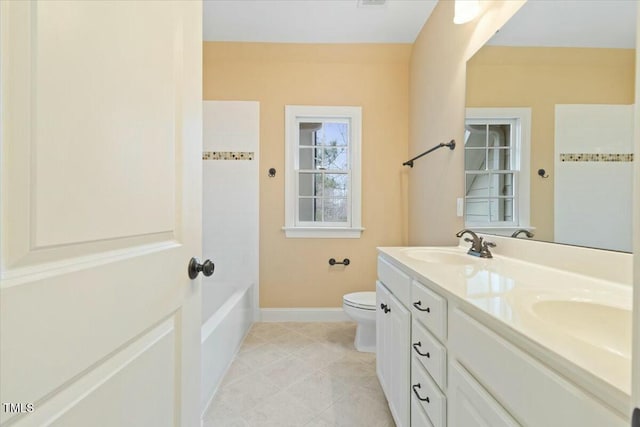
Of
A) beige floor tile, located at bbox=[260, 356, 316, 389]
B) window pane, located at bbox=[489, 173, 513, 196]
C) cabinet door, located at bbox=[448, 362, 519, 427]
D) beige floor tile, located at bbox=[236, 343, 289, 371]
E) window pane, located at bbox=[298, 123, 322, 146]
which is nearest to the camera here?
cabinet door, located at bbox=[448, 362, 519, 427]

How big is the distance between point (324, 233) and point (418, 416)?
1.75 m

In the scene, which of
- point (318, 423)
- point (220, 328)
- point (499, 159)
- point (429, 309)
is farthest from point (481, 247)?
point (220, 328)

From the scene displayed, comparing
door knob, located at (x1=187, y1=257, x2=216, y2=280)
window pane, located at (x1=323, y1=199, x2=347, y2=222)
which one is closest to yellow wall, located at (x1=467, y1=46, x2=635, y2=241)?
door knob, located at (x1=187, y1=257, x2=216, y2=280)

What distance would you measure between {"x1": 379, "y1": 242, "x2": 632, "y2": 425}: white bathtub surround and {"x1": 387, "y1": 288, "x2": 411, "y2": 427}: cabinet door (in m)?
0.22

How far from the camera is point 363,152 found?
2664 millimetres

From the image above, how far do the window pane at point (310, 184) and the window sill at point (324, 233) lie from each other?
0.36m

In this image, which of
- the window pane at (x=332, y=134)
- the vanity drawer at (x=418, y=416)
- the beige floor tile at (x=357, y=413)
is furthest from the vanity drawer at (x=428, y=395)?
the window pane at (x=332, y=134)

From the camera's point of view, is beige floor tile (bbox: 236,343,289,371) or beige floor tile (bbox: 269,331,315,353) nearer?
beige floor tile (bbox: 236,343,289,371)

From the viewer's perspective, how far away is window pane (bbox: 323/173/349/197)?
2711 mm

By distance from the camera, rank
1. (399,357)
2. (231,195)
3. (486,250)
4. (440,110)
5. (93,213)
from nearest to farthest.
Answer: (93,213), (399,357), (486,250), (440,110), (231,195)

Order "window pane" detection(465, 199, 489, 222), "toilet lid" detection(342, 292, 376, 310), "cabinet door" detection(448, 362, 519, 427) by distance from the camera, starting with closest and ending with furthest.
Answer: "cabinet door" detection(448, 362, 519, 427) < "window pane" detection(465, 199, 489, 222) < "toilet lid" detection(342, 292, 376, 310)

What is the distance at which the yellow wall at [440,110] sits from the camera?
1.62 m

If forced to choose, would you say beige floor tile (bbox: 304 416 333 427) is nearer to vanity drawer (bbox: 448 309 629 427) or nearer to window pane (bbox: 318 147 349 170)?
vanity drawer (bbox: 448 309 629 427)

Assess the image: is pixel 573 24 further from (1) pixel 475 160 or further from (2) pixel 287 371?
(2) pixel 287 371
